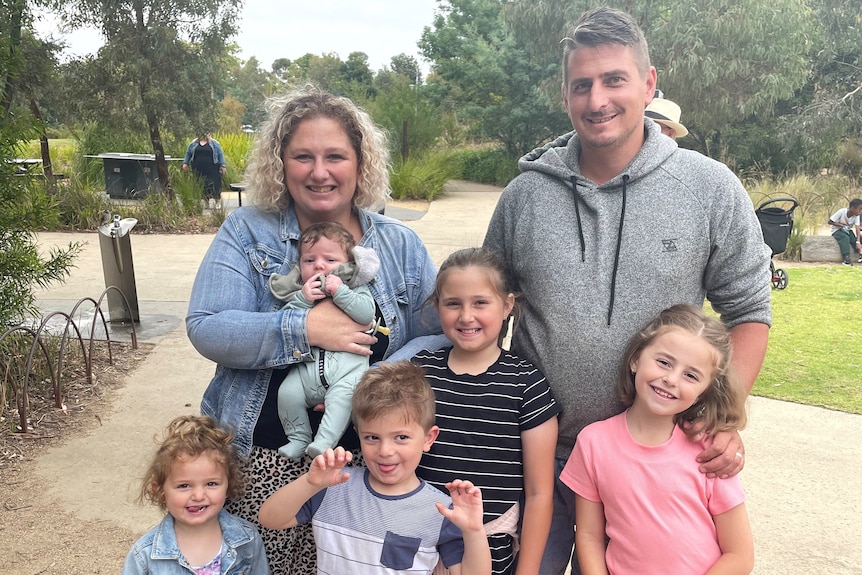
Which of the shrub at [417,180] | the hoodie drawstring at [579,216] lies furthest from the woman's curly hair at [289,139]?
the shrub at [417,180]

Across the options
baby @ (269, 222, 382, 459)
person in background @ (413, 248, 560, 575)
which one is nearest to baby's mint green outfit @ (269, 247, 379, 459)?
baby @ (269, 222, 382, 459)

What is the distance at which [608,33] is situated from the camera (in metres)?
1.85

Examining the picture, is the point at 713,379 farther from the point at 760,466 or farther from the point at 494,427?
the point at 760,466

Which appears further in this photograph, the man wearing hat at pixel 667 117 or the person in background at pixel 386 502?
the man wearing hat at pixel 667 117

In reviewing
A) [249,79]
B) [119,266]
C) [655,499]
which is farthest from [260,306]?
[249,79]

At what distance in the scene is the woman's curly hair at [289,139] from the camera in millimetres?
2008

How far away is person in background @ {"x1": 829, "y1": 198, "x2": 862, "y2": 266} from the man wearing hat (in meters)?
6.89

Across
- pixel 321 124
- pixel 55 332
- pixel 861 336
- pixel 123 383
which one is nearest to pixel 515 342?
pixel 321 124

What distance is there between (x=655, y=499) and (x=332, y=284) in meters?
0.98

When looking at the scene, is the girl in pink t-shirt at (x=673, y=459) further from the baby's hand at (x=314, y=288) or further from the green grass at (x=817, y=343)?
the green grass at (x=817, y=343)

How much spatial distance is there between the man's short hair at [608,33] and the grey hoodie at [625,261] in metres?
0.22

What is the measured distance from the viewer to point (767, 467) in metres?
4.09

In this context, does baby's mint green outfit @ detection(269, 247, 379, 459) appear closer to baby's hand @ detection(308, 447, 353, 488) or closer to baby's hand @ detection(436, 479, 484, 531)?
baby's hand @ detection(308, 447, 353, 488)

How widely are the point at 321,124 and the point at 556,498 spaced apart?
125 centimetres
